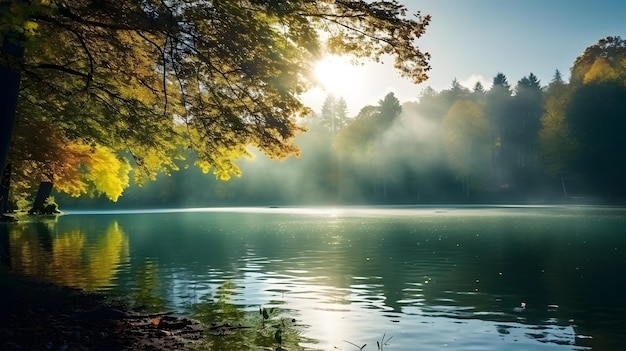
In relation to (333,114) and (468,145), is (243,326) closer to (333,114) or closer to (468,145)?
(468,145)

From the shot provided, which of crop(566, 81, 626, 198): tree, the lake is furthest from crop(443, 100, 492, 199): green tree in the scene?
the lake

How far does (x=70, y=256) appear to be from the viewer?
29219 millimetres

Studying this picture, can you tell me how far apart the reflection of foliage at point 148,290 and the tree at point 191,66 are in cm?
428

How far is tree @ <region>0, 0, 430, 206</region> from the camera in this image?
14109 millimetres

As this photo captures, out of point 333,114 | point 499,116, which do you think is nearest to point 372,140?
point 499,116

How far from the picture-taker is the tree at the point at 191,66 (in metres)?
14.1

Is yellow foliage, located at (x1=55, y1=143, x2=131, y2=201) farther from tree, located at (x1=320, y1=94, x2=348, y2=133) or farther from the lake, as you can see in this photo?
tree, located at (x1=320, y1=94, x2=348, y2=133)

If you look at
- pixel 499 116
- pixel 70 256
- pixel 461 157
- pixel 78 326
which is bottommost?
pixel 70 256

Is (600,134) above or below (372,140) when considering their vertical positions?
below

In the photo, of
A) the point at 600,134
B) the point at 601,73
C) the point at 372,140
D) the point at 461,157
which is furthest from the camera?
the point at 372,140

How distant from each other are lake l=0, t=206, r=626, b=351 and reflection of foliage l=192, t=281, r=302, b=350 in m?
0.05

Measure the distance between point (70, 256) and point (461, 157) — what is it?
262 feet

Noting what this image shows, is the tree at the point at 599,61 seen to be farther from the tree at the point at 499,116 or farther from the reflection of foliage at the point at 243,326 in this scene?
the reflection of foliage at the point at 243,326

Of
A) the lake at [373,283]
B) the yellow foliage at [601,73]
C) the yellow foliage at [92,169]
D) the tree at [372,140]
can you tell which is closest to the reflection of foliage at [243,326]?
the lake at [373,283]
